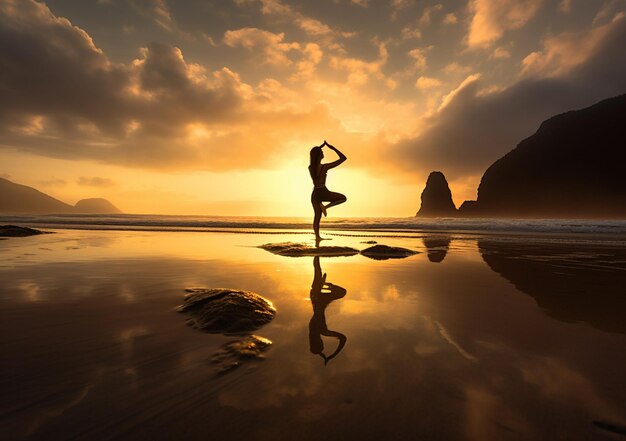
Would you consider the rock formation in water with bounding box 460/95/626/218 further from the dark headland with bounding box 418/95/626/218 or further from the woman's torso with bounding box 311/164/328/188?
the woman's torso with bounding box 311/164/328/188

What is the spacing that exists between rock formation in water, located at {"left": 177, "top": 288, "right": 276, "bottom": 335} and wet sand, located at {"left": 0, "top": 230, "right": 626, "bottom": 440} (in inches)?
4.3

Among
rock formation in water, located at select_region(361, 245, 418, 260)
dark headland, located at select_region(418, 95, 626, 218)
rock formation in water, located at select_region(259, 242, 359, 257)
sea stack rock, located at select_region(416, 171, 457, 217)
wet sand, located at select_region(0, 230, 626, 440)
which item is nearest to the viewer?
wet sand, located at select_region(0, 230, 626, 440)

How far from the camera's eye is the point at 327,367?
5.76ft

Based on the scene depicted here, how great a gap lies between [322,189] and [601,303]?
691cm

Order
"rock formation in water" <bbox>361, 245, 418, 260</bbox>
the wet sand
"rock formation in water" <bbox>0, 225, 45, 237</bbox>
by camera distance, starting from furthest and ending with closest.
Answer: "rock formation in water" <bbox>0, 225, 45, 237</bbox>
"rock formation in water" <bbox>361, 245, 418, 260</bbox>
the wet sand

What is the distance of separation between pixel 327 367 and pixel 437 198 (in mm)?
159544

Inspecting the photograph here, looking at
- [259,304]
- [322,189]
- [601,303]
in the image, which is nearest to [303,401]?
[259,304]

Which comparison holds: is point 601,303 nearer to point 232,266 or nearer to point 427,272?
point 427,272

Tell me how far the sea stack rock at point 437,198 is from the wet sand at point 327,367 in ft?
498

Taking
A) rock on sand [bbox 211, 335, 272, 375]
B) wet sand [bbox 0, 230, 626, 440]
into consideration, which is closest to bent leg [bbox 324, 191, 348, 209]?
wet sand [bbox 0, 230, 626, 440]

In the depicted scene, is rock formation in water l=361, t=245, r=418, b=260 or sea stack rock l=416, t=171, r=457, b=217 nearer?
rock formation in water l=361, t=245, r=418, b=260

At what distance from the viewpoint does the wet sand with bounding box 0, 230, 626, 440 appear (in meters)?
1.23

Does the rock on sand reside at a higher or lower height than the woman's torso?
lower

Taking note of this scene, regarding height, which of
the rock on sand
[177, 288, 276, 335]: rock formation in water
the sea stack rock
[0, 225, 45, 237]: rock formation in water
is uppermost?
the sea stack rock
